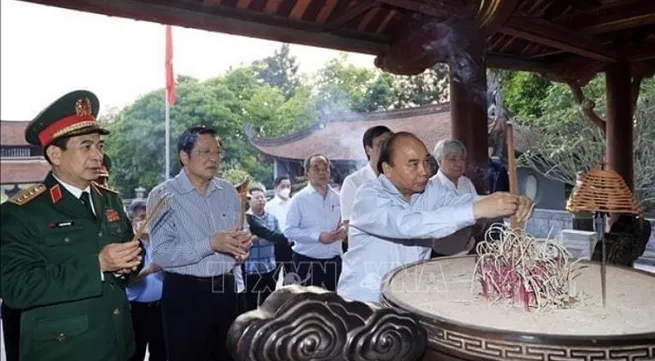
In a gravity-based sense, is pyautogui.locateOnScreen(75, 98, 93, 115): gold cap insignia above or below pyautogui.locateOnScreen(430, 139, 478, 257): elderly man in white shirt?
above

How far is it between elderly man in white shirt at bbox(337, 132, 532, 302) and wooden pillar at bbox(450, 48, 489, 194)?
1.35 metres

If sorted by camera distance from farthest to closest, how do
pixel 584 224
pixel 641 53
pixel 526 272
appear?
pixel 641 53 → pixel 584 224 → pixel 526 272

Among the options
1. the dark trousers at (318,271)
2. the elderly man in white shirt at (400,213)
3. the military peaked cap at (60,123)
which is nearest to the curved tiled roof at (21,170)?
the military peaked cap at (60,123)

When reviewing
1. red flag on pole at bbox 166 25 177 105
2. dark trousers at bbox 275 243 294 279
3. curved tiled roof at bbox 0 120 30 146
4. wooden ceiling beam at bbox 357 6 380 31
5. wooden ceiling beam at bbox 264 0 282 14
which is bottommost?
dark trousers at bbox 275 243 294 279

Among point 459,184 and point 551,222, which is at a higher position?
point 459,184

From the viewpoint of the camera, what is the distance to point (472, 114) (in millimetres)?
3188

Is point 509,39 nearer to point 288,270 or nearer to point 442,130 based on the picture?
point 442,130

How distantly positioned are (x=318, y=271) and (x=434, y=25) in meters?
1.61

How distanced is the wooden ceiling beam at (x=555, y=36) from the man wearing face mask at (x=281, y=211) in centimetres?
179

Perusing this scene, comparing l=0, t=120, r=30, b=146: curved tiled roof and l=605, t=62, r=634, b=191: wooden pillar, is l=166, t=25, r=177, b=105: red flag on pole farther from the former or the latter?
l=605, t=62, r=634, b=191: wooden pillar

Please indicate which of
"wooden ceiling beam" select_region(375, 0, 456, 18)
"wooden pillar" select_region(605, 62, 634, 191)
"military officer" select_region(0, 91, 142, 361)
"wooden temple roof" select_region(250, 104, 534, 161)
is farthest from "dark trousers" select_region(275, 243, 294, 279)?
"wooden pillar" select_region(605, 62, 634, 191)

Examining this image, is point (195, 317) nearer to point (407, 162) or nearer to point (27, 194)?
point (27, 194)

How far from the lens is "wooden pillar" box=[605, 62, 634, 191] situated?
415cm

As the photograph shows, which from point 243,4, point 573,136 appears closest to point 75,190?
point 243,4
